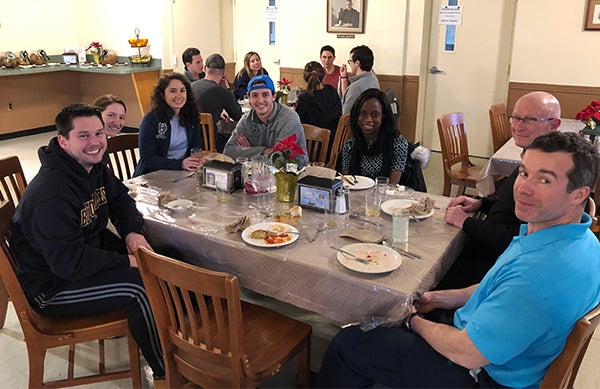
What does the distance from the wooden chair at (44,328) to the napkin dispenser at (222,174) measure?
2.43ft

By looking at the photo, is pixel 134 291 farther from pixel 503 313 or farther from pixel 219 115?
pixel 219 115

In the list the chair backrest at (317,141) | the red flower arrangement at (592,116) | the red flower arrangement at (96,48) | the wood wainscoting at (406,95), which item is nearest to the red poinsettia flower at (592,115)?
the red flower arrangement at (592,116)

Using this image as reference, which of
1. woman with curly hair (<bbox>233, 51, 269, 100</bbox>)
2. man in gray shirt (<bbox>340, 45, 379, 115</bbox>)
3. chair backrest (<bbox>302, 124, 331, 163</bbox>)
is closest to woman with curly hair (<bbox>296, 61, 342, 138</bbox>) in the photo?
man in gray shirt (<bbox>340, 45, 379, 115</bbox>)

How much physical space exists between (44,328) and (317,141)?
2.04 metres

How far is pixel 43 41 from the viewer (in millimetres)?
6902

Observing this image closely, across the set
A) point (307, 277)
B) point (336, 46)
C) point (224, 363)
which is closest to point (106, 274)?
point (224, 363)

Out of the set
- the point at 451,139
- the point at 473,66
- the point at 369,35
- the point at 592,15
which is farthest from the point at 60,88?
the point at 592,15

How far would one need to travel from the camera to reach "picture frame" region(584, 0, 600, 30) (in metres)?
4.82

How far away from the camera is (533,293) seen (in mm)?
1273

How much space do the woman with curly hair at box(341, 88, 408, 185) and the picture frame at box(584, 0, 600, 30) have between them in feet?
10.5

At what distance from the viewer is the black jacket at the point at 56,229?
182 centimetres

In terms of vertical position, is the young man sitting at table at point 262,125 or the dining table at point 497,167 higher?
the young man sitting at table at point 262,125

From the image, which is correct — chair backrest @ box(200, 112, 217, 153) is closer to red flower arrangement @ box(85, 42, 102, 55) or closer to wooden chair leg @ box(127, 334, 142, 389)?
wooden chair leg @ box(127, 334, 142, 389)

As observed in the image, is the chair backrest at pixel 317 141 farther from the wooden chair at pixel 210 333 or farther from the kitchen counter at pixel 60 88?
the kitchen counter at pixel 60 88
